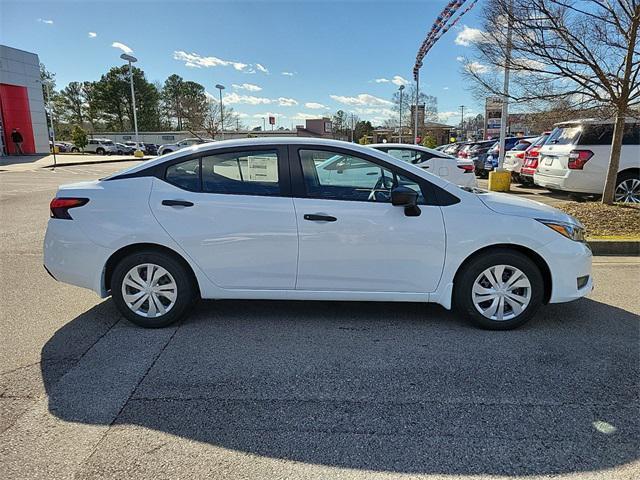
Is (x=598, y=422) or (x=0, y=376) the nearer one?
(x=598, y=422)

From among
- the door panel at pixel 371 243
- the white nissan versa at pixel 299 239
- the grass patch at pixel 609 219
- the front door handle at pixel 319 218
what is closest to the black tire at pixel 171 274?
the white nissan versa at pixel 299 239

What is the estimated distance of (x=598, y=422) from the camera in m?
2.56

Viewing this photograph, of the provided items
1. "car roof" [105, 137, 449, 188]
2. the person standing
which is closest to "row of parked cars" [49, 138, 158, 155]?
the person standing

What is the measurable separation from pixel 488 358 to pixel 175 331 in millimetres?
2560

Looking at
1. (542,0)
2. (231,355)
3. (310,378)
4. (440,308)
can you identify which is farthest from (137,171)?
(542,0)

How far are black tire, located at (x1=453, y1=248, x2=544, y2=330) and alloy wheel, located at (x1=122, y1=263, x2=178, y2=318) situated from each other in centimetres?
245

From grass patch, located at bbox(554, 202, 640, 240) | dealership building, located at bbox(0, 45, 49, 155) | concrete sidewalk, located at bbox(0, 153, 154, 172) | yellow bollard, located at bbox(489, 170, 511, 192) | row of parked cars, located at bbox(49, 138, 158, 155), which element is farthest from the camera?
row of parked cars, located at bbox(49, 138, 158, 155)

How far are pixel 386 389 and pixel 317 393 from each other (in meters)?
0.46

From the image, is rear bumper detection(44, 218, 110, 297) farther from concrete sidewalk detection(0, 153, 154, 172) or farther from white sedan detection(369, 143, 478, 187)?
concrete sidewalk detection(0, 153, 154, 172)

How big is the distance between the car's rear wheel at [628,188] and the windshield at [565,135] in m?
1.19

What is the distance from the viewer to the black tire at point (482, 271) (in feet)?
12.0

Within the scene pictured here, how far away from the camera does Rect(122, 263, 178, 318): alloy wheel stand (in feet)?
12.4

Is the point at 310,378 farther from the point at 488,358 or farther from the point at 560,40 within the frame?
the point at 560,40

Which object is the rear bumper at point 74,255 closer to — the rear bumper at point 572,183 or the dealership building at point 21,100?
the rear bumper at point 572,183
